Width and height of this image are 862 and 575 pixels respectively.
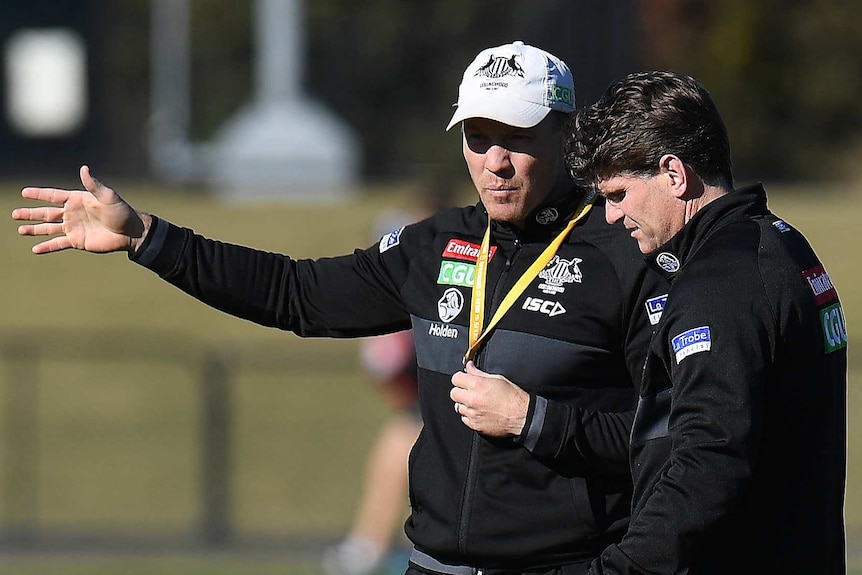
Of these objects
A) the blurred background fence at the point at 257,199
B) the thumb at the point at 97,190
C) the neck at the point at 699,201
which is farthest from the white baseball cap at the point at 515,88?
the blurred background fence at the point at 257,199

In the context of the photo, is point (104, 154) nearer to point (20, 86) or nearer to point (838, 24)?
point (20, 86)

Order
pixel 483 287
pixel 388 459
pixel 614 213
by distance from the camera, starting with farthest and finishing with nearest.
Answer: pixel 388 459 → pixel 483 287 → pixel 614 213

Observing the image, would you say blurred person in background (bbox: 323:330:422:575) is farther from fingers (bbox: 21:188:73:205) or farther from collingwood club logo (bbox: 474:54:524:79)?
collingwood club logo (bbox: 474:54:524:79)

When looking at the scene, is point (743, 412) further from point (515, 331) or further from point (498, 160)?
point (498, 160)

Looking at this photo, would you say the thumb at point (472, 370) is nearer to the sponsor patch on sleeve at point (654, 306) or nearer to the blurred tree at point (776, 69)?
the sponsor patch on sleeve at point (654, 306)

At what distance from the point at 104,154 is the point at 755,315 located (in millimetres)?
34698

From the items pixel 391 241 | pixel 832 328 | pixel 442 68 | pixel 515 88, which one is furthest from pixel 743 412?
pixel 442 68

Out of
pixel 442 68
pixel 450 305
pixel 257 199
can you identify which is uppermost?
pixel 450 305

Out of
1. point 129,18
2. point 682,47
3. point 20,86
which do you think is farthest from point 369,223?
point 129,18

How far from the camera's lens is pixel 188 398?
15594 mm

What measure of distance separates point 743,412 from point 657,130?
2.06 ft

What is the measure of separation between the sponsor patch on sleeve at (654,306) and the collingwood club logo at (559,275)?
0.20 metres

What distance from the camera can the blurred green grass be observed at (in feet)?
41.9

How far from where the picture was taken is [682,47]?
2975cm
